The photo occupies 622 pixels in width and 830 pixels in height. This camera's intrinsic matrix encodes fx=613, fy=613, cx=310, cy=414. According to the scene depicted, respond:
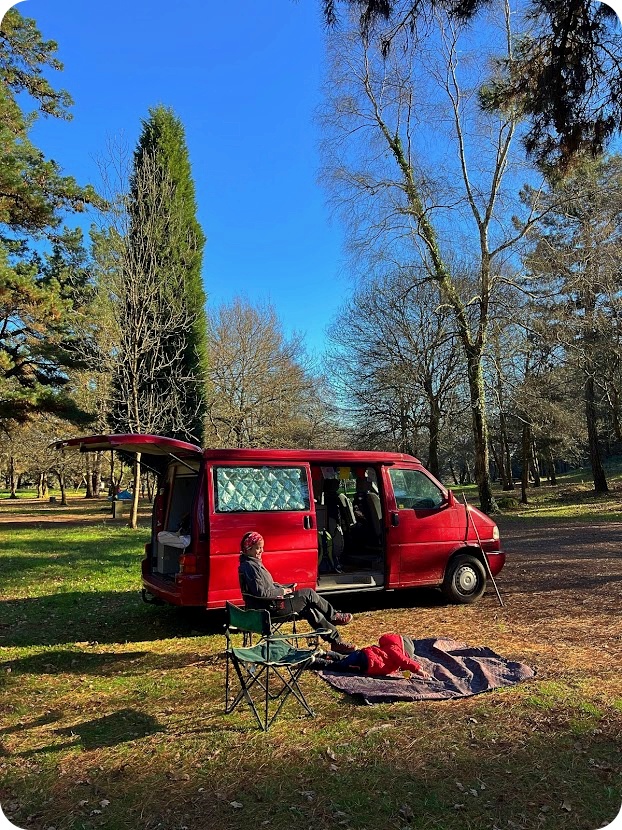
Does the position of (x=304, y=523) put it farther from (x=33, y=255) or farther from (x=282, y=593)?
(x=33, y=255)

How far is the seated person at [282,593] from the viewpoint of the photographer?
5395mm

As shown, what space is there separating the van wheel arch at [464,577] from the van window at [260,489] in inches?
92.6

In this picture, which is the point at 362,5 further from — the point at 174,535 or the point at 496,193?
the point at 496,193

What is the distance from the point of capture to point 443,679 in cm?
519

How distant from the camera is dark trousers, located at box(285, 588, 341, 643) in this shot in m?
5.69

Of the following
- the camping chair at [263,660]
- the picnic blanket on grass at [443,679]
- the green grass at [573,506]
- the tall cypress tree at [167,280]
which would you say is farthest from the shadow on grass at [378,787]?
the tall cypress tree at [167,280]

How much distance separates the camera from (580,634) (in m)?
6.56

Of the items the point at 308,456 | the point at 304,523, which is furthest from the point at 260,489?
the point at 308,456

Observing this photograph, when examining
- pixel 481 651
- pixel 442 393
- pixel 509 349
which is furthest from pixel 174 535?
pixel 442 393

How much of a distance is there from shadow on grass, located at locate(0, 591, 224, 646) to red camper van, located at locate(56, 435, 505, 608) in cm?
46

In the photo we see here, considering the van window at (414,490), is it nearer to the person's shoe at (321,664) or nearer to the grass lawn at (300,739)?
the grass lawn at (300,739)

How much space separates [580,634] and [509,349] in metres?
17.8

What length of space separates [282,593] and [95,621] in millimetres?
3484

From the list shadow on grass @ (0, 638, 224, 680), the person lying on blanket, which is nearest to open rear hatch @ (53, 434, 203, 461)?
shadow on grass @ (0, 638, 224, 680)
